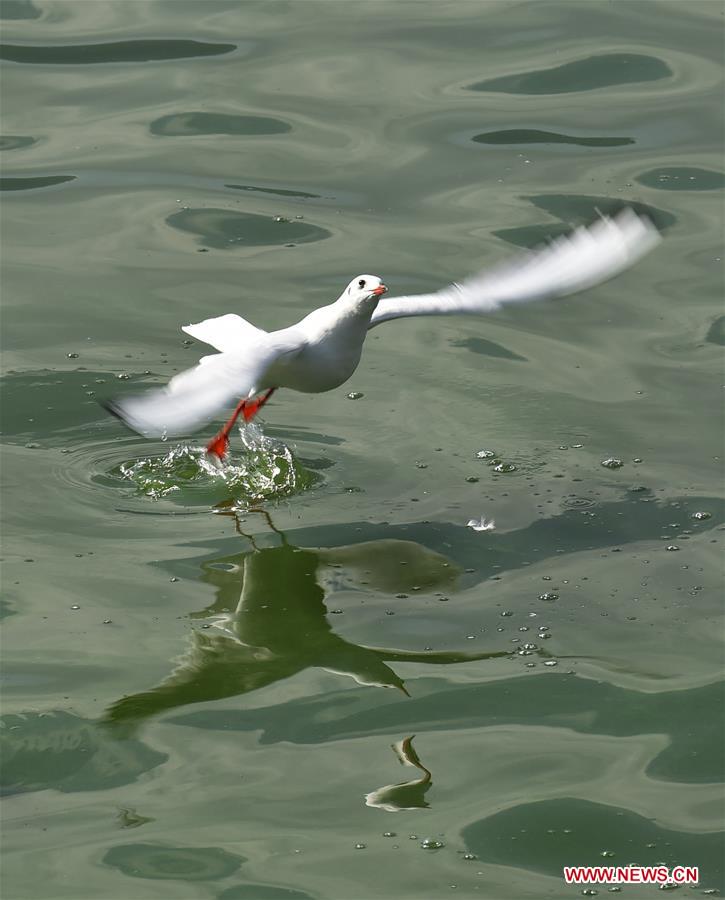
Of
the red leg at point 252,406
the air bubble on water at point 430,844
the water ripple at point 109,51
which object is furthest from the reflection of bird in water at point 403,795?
the water ripple at point 109,51

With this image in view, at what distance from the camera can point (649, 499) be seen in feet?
26.3

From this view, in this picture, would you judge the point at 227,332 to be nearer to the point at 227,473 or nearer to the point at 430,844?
the point at 227,473

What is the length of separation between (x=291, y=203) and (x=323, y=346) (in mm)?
4274

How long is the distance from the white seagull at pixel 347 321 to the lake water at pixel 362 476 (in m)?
0.65

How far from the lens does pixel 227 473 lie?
813 cm

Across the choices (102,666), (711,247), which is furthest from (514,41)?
(102,666)

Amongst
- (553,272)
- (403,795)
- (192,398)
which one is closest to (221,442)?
(192,398)

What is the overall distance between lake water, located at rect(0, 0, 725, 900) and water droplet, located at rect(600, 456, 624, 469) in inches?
2.8

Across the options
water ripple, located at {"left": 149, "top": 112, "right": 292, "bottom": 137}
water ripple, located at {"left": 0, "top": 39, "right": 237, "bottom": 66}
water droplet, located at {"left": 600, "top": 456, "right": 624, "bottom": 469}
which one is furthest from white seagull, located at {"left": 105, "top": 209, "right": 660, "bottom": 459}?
water ripple, located at {"left": 0, "top": 39, "right": 237, "bottom": 66}

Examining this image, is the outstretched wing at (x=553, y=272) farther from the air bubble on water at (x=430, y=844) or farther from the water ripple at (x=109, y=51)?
the water ripple at (x=109, y=51)

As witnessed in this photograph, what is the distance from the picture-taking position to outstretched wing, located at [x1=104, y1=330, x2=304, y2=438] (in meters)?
6.38

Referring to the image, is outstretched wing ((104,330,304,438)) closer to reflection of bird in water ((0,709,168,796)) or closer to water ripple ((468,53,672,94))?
reflection of bird in water ((0,709,168,796))

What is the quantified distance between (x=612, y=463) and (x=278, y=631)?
235cm

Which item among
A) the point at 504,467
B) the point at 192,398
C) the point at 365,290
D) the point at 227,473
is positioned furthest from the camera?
the point at 504,467
